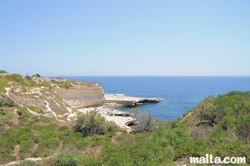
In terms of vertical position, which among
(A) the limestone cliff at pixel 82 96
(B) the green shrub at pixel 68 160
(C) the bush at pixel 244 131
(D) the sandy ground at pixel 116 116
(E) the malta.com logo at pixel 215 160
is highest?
(C) the bush at pixel 244 131

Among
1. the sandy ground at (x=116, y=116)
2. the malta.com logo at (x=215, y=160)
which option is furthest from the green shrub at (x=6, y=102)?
the malta.com logo at (x=215, y=160)

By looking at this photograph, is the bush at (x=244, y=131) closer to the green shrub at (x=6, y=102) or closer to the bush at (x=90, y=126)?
the bush at (x=90, y=126)

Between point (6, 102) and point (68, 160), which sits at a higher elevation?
point (6, 102)

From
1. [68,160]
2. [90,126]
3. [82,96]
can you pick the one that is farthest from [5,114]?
[82,96]

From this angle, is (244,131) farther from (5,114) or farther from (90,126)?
(5,114)

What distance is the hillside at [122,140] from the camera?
8.13 m

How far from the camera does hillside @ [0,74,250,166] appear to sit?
8.13 metres

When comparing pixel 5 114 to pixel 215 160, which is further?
pixel 5 114

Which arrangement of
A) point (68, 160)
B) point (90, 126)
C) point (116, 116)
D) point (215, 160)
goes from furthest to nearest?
point (116, 116), point (90, 126), point (68, 160), point (215, 160)

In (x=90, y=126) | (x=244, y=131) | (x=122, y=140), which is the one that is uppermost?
(x=244, y=131)

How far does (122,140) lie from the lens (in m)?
17.6

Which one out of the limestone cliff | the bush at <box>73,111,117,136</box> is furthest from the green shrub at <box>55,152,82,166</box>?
the limestone cliff

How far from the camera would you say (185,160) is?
8000mm

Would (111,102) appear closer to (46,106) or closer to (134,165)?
(46,106)
